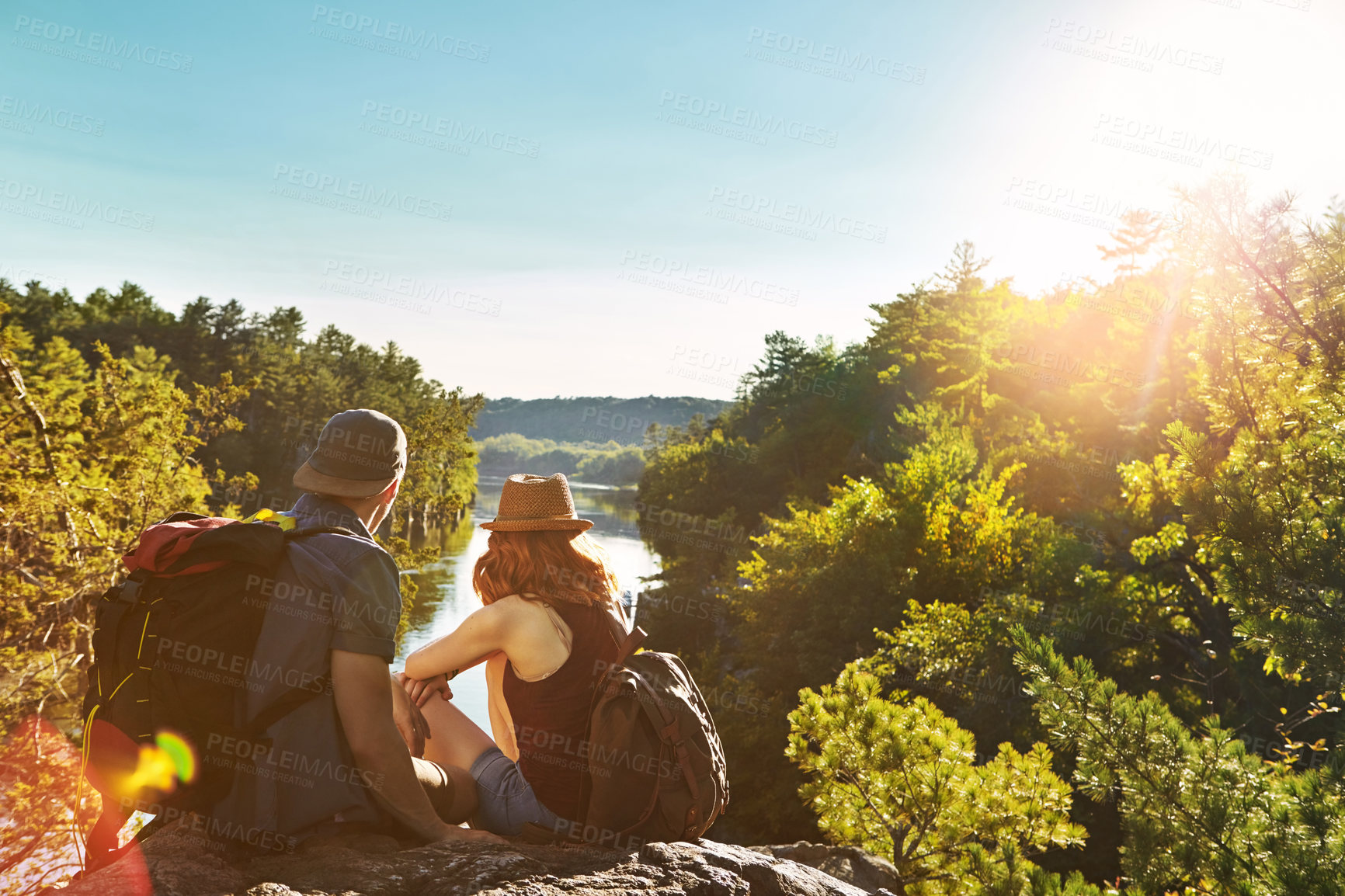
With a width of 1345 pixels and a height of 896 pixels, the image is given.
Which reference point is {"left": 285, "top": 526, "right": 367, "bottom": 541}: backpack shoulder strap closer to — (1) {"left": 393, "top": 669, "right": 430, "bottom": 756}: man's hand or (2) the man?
(2) the man

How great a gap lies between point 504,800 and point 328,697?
103 cm

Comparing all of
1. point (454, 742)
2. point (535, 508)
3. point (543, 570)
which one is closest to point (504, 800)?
point (454, 742)

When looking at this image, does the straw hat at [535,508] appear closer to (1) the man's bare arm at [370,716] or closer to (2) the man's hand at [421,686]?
(2) the man's hand at [421,686]

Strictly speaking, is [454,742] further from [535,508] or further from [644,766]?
[535,508]

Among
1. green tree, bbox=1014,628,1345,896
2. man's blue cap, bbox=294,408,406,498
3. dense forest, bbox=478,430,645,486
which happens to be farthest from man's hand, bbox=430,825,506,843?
dense forest, bbox=478,430,645,486

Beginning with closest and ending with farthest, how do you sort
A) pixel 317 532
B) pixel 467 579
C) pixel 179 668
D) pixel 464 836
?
pixel 179 668, pixel 317 532, pixel 464 836, pixel 467 579

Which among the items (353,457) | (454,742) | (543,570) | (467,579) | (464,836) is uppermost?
(353,457)

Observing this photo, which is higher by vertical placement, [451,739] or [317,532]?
[317,532]

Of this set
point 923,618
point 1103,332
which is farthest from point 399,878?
point 1103,332

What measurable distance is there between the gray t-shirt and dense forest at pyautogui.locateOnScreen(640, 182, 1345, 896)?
4055mm

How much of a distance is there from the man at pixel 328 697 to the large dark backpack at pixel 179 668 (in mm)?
49

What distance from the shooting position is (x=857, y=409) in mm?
45031

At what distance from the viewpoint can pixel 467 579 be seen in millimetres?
36219

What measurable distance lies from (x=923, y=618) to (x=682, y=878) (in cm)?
1461
